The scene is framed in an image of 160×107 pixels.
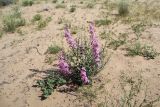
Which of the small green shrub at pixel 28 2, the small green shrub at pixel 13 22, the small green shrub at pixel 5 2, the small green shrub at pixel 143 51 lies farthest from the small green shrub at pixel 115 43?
the small green shrub at pixel 5 2

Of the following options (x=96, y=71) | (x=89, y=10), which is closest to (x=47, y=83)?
(x=96, y=71)

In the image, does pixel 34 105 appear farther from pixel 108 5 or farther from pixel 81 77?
pixel 108 5

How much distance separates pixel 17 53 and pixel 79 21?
2.42 m

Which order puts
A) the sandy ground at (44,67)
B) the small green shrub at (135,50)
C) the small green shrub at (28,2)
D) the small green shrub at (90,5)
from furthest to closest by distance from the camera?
the small green shrub at (28,2) → the small green shrub at (90,5) → the small green shrub at (135,50) → the sandy ground at (44,67)

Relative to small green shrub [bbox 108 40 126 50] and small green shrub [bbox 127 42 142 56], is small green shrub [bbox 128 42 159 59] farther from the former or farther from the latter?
small green shrub [bbox 108 40 126 50]

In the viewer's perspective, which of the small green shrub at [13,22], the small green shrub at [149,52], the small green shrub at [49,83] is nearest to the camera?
the small green shrub at [49,83]

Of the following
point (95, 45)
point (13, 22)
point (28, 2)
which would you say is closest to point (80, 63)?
point (95, 45)

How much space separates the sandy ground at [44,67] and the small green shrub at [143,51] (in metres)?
0.12

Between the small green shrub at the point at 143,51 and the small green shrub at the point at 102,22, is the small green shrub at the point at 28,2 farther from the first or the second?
the small green shrub at the point at 143,51

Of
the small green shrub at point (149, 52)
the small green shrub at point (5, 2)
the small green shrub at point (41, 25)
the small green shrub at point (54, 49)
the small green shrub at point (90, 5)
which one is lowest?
the small green shrub at point (54, 49)

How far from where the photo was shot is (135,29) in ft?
26.9

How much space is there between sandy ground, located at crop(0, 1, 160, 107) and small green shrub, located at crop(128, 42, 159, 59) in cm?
12

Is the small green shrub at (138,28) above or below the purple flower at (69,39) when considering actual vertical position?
below

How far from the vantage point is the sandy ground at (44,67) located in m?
5.75
